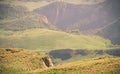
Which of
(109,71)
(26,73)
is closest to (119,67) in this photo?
(109,71)

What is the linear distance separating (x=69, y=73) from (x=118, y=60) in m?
25.0

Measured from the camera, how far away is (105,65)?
613 feet

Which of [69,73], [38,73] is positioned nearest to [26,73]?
[38,73]

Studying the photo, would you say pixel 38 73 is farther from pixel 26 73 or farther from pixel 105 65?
pixel 105 65

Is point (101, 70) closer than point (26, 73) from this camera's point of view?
Yes

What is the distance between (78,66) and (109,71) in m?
17.8

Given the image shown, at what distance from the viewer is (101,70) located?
182 m

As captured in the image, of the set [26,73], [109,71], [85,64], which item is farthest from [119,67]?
[26,73]

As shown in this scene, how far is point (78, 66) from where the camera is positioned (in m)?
191

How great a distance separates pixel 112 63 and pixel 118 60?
5152mm

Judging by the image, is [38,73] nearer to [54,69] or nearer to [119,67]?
[54,69]

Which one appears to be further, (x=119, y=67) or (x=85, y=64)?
(x=85, y=64)

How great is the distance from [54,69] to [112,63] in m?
27.6

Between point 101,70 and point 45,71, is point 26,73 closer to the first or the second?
point 45,71
